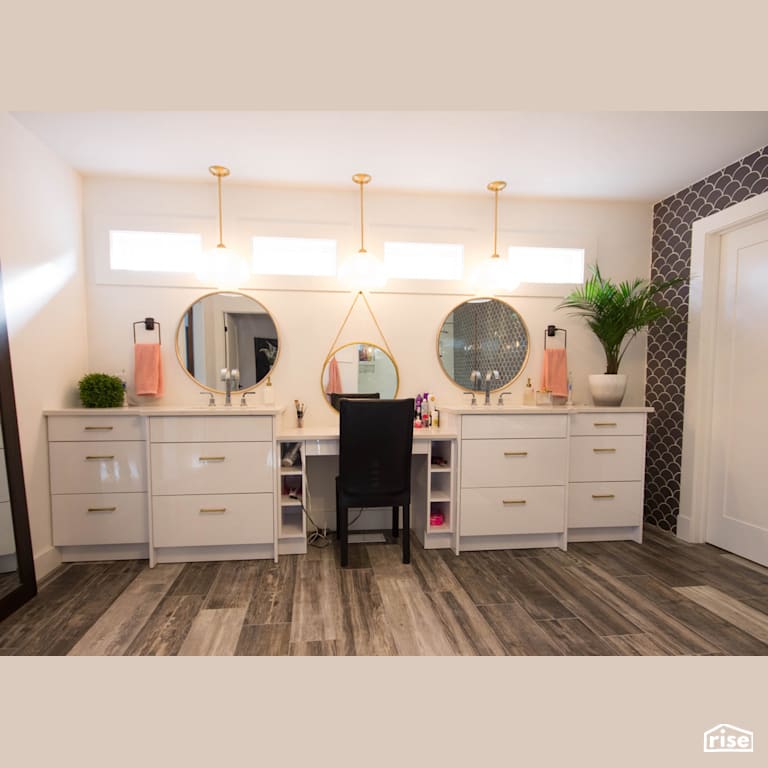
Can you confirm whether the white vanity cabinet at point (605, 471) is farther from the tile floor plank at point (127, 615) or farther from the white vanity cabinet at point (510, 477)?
the tile floor plank at point (127, 615)

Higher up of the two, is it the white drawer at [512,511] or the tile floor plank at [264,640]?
the white drawer at [512,511]

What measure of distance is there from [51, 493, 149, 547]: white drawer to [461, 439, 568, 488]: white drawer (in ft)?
6.62

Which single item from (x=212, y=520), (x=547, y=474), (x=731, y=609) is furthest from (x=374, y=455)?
(x=731, y=609)

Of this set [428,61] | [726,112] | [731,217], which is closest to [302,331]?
[428,61]

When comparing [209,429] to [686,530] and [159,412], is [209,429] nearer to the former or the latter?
[159,412]

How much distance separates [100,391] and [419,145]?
2460 millimetres

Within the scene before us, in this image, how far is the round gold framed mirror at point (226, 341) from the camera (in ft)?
9.26

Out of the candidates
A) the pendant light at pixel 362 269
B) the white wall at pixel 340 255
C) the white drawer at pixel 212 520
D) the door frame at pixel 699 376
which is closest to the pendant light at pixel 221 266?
the white wall at pixel 340 255

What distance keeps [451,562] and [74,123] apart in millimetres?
3253

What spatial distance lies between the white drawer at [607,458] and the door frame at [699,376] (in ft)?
1.21

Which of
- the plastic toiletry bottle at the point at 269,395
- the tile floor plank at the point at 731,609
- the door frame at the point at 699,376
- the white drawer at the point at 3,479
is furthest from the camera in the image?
the plastic toiletry bottle at the point at 269,395

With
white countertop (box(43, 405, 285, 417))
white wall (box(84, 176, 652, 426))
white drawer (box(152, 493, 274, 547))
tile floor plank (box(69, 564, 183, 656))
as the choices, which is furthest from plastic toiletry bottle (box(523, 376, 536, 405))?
tile floor plank (box(69, 564, 183, 656))
